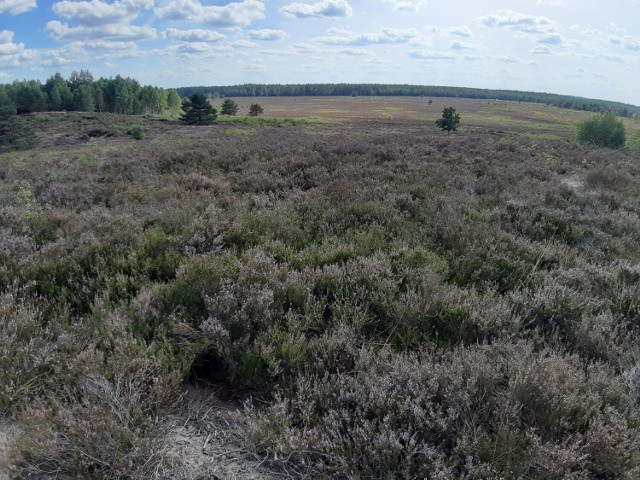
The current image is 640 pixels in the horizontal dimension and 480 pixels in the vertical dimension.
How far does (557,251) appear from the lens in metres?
5.29

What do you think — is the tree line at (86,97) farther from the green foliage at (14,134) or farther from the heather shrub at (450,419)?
the heather shrub at (450,419)

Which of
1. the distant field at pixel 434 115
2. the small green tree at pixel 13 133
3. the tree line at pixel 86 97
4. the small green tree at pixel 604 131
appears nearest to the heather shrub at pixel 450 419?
the small green tree at pixel 604 131

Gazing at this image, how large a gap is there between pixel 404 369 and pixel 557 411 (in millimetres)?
920

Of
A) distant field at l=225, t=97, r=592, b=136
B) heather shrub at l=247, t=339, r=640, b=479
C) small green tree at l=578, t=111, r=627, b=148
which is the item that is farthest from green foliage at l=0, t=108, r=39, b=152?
small green tree at l=578, t=111, r=627, b=148

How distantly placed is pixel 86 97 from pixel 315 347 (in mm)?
86702

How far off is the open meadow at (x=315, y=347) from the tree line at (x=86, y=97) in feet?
254

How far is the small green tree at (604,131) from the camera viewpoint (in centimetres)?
3969

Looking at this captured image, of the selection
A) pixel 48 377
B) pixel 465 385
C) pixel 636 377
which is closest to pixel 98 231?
pixel 48 377

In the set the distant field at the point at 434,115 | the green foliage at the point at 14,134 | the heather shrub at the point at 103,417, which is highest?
the distant field at the point at 434,115

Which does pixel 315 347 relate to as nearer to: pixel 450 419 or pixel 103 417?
pixel 450 419

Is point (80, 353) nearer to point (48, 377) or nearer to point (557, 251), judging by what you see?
point (48, 377)

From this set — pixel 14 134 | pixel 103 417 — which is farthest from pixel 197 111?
pixel 103 417

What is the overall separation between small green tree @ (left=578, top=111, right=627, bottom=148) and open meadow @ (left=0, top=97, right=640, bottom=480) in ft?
139

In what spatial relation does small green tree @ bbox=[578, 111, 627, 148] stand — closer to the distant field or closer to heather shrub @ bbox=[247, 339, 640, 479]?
the distant field
